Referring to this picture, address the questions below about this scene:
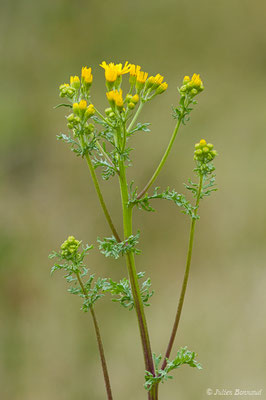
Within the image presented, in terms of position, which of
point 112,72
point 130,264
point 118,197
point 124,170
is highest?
point 118,197

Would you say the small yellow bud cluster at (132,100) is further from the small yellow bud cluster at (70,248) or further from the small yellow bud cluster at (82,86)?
the small yellow bud cluster at (70,248)

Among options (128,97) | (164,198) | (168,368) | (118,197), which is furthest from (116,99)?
(118,197)

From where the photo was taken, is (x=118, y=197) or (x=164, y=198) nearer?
(x=164, y=198)

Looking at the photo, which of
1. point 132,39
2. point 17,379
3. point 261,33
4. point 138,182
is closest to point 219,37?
point 261,33

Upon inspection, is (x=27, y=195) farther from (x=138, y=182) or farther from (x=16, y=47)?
(x=16, y=47)

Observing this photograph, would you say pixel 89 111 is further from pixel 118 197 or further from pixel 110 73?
pixel 118 197

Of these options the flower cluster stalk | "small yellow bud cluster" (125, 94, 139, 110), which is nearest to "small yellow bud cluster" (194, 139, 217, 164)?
the flower cluster stalk
